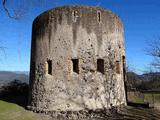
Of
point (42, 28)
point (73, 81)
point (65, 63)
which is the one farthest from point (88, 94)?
point (42, 28)

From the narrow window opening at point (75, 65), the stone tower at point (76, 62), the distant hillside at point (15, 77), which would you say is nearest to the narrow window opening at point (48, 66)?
the stone tower at point (76, 62)

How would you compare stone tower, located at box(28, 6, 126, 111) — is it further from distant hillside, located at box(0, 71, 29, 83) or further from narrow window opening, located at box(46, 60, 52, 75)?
distant hillside, located at box(0, 71, 29, 83)

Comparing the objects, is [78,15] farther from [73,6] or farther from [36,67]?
[36,67]

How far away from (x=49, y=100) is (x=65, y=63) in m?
2.16

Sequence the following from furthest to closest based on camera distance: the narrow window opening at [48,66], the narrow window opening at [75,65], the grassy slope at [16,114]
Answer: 1. the narrow window opening at [48,66]
2. the narrow window opening at [75,65]
3. the grassy slope at [16,114]

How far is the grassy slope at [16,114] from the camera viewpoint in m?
13.6

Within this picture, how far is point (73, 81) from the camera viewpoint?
1423 cm

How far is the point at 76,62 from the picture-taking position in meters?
14.6

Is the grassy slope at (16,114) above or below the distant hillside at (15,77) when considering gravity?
below

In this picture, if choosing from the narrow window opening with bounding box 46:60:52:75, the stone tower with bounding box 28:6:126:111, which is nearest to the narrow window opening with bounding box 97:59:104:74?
the stone tower with bounding box 28:6:126:111

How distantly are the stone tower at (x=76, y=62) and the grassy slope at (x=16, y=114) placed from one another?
24.5 inches

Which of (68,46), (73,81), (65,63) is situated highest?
(68,46)

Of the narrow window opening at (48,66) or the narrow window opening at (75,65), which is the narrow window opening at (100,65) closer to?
the narrow window opening at (75,65)

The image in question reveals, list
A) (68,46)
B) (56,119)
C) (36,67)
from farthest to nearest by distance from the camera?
(36,67) → (68,46) → (56,119)
